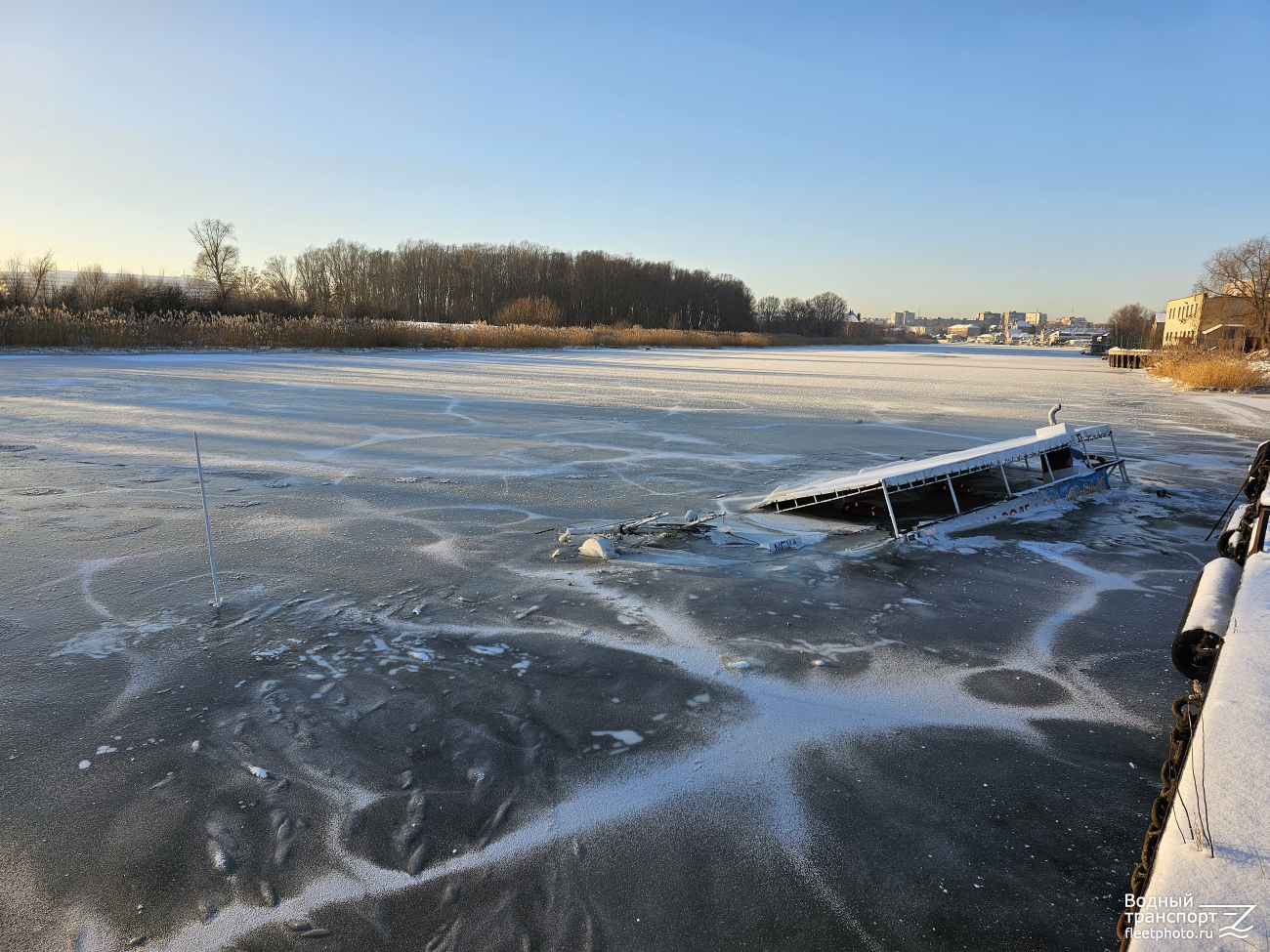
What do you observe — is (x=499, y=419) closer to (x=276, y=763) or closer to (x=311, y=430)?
(x=311, y=430)

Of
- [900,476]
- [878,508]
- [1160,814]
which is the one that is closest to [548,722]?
[1160,814]

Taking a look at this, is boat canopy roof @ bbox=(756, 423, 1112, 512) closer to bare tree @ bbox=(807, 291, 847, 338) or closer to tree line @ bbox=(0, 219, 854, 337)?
tree line @ bbox=(0, 219, 854, 337)

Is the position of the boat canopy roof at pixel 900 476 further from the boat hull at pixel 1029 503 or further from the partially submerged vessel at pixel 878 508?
the boat hull at pixel 1029 503

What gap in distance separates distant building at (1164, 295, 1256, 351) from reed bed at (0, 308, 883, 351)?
150 ft

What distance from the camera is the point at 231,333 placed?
95.5 ft

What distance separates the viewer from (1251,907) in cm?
172

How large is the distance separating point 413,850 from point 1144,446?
13.8 meters

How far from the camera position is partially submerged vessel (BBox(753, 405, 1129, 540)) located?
272 inches

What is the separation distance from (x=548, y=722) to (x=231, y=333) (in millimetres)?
30366

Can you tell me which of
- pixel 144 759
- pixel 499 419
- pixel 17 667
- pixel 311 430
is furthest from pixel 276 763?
pixel 499 419

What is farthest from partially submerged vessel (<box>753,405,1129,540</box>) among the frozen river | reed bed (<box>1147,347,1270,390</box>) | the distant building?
the distant building

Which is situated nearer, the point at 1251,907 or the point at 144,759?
the point at 1251,907

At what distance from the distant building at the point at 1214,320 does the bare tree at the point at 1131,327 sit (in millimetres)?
4594

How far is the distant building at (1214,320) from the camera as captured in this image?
55.7 meters
